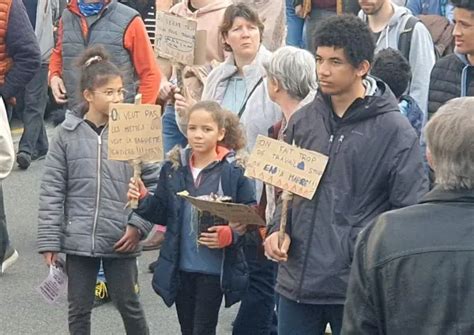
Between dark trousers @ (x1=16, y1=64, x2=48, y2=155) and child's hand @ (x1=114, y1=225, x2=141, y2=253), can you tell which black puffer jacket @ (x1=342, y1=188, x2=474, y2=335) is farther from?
dark trousers @ (x1=16, y1=64, x2=48, y2=155)

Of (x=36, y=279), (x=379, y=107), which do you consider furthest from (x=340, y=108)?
(x=36, y=279)

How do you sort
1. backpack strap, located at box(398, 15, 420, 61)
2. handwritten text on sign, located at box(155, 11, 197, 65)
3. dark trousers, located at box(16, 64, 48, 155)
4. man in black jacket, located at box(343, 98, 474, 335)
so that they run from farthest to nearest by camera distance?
dark trousers, located at box(16, 64, 48, 155) < backpack strap, located at box(398, 15, 420, 61) < handwritten text on sign, located at box(155, 11, 197, 65) < man in black jacket, located at box(343, 98, 474, 335)

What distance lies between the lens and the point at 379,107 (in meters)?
4.63

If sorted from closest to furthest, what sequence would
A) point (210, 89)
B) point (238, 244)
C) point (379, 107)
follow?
point (379, 107) → point (238, 244) → point (210, 89)

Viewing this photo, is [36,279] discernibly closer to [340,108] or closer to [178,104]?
[178,104]

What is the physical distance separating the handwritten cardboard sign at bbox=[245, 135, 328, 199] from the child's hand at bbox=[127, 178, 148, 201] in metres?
0.81

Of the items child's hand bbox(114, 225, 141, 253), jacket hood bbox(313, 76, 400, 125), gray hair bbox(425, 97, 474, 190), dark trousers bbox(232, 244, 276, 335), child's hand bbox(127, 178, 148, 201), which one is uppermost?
gray hair bbox(425, 97, 474, 190)

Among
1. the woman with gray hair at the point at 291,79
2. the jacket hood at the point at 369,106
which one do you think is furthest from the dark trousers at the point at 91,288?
the jacket hood at the point at 369,106

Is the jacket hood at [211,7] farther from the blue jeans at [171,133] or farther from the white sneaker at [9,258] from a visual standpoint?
the white sneaker at [9,258]

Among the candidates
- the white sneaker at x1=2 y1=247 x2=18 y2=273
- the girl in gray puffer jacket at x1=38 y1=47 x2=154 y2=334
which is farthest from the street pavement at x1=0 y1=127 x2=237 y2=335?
the girl in gray puffer jacket at x1=38 y1=47 x2=154 y2=334

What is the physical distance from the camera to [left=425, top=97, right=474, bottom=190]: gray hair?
3.23 metres

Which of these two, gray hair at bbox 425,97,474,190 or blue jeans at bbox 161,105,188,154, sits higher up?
gray hair at bbox 425,97,474,190

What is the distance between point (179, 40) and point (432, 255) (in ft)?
11.7

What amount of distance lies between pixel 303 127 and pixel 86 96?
60.8 inches
